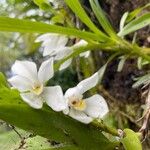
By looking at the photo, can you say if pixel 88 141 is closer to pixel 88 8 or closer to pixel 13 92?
pixel 13 92

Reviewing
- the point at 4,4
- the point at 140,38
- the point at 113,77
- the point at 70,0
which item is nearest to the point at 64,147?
the point at 70,0

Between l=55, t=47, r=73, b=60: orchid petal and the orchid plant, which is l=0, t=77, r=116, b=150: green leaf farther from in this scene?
l=55, t=47, r=73, b=60: orchid petal

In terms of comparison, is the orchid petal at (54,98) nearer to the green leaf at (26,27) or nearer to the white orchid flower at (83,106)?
the white orchid flower at (83,106)

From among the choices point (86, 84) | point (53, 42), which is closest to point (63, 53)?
point (53, 42)

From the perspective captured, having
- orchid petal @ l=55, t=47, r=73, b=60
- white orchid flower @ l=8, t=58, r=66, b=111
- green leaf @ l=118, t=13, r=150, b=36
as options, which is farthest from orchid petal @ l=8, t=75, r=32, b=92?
green leaf @ l=118, t=13, r=150, b=36

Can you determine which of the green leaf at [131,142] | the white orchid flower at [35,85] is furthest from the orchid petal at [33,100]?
the green leaf at [131,142]

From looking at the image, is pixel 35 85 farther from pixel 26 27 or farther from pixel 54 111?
pixel 26 27

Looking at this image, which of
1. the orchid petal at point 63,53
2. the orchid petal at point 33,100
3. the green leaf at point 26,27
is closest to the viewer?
the orchid petal at point 33,100
